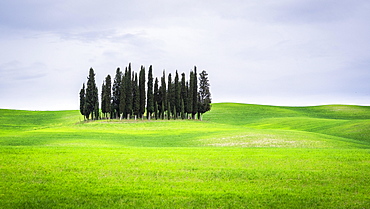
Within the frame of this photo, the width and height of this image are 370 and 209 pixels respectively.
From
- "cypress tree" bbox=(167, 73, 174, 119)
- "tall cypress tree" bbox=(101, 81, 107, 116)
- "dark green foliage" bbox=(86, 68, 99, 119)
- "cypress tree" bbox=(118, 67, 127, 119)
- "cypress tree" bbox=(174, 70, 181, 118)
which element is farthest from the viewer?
"cypress tree" bbox=(167, 73, 174, 119)

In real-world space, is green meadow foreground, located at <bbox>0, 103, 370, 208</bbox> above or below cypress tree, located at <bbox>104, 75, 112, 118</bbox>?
below

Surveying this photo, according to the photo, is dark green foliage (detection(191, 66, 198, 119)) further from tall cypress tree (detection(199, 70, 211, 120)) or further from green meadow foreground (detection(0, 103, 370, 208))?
green meadow foreground (detection(0, 103, 370, 208))

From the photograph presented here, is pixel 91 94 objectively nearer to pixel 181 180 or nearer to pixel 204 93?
pixel 204 93

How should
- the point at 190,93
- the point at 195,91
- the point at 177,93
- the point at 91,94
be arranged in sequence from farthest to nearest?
1. the point at 195,91
2. the point at 190,93
3. the point at 177,93
4. the point at 91,94

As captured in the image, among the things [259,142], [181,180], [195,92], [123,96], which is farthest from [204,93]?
[181,180]

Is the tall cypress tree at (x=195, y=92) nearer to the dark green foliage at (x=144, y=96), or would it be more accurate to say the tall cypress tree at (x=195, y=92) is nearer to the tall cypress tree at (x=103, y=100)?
the dark green foliage at (x=144, y=96)

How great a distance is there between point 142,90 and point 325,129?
4600 centimetres

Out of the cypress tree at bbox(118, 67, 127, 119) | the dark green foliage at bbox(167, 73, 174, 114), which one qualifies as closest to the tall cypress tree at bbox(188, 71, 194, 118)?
the dark green foliage at bbox(167, 73, 174, 114)

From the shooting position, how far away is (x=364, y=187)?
16906 mm

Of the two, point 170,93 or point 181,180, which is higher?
point 170,93

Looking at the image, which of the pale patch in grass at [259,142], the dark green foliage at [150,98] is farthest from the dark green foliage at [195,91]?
the pale patch in grass at [259,142]

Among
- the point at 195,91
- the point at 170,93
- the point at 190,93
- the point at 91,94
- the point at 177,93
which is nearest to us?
the point at 91,94

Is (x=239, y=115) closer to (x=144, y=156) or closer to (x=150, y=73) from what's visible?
(x=150, y=73)

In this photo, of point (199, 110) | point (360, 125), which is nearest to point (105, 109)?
point (199, 110)
